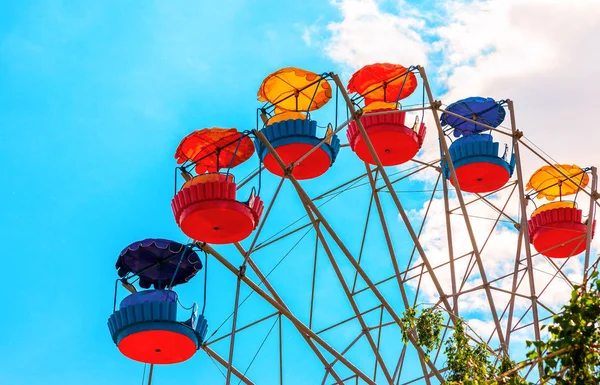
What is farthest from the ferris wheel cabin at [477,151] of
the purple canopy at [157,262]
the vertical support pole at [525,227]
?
the purple canopy at [157,262]

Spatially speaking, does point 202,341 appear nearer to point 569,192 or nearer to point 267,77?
point 267,77

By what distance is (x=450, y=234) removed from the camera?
926 inches

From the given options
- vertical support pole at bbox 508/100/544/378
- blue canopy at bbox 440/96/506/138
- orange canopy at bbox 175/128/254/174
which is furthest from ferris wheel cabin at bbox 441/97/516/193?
orange canopy at bbox 175/128/254/174

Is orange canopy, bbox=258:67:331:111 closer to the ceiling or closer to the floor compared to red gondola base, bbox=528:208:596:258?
closer to the ceiling

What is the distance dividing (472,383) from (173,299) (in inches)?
405

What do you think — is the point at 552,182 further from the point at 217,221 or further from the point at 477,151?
the point at 217,221

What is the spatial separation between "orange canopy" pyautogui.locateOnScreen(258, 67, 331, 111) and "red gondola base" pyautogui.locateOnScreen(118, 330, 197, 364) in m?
6.73

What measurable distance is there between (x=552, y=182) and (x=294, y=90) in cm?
911

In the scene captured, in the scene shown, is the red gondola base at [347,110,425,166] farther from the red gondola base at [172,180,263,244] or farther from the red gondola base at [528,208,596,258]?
the red gondola base at [528,208,596,258]

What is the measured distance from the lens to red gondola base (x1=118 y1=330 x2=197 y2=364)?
20797 mm

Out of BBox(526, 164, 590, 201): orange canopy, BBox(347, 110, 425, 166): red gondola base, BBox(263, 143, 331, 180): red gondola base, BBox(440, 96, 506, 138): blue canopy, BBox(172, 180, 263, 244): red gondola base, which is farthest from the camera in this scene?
BBox(526, 164, 590, 201): orange canopy

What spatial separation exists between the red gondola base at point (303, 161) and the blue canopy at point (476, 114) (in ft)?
15.1

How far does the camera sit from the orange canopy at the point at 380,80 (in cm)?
2509

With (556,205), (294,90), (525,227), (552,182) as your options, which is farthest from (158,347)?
(552,182)
